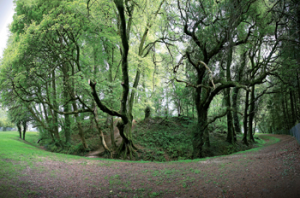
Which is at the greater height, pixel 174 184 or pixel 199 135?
pixel 199 135

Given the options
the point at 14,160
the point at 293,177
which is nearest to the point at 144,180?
the point at 293,177

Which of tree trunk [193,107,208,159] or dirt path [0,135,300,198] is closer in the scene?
dirt path [0,135,300,198]

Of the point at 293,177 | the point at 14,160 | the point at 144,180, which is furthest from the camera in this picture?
the point at 14,160

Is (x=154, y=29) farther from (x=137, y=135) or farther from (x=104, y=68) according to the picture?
(x=137, y=135)

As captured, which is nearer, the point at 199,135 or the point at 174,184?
the point at 174,184

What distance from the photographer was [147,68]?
40.7 feet

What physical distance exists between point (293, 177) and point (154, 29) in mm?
10935

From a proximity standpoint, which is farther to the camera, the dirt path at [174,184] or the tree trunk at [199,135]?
the tree trunk at [199,135]

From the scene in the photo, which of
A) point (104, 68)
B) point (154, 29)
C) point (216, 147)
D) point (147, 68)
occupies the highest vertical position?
point (154, 29)

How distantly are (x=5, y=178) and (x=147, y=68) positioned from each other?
371 inches

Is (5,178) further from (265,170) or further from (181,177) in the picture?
(265,170)

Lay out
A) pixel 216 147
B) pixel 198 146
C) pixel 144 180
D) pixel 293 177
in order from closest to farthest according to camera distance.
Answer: pixel 293 177, pixel 144 180, pixel 198 146, pixel 216 147

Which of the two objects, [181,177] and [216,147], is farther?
[216,147]

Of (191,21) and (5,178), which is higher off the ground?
(191,21)
